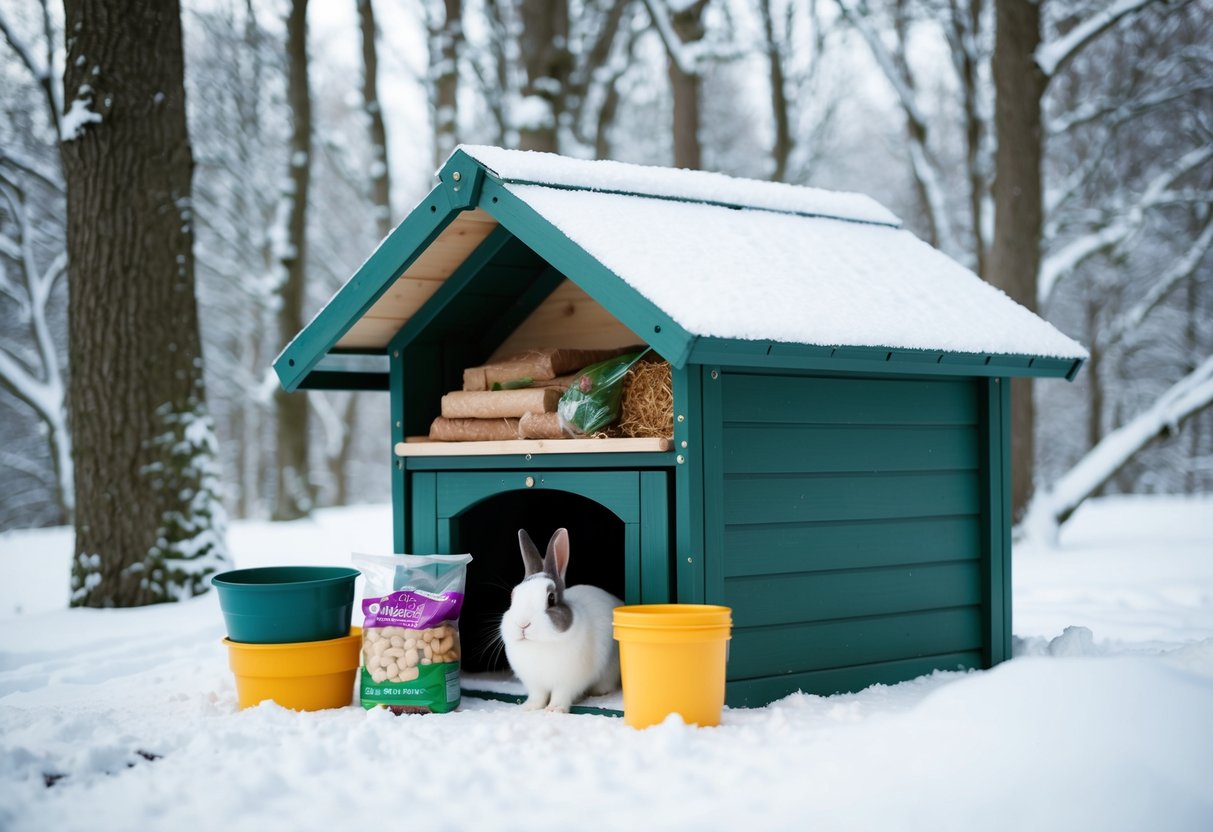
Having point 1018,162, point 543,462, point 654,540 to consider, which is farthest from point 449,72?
point 654,540

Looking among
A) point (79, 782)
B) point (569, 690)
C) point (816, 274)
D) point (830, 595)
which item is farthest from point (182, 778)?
point (816, 274)

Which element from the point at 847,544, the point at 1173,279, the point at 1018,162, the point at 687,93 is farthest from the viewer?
the point at 1173,279

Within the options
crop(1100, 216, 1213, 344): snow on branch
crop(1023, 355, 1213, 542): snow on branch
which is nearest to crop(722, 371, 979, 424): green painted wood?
crop(1023, 355, 1213, 542): snow on branch

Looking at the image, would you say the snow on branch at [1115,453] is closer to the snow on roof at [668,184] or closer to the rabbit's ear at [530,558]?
the snow on roof at [668,184]

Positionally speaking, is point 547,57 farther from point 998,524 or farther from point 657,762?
point 657,762

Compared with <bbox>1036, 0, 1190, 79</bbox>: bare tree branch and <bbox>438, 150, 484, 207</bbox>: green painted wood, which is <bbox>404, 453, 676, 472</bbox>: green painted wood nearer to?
<bbox>438, 150, 484, 207</bbox>: green painted wood

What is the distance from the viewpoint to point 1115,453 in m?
9.38

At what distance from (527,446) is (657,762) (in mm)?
1447

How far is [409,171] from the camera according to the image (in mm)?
19188

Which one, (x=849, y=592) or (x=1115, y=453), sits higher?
(x=1115, y=453)

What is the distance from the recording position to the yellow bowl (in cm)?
428

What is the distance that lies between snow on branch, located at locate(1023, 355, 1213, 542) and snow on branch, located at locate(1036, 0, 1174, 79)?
261cm

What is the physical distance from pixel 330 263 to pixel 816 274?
1626 cm

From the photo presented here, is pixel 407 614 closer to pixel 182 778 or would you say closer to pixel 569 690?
pixel 569 690
